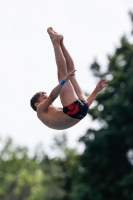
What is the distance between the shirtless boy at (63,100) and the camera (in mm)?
8648

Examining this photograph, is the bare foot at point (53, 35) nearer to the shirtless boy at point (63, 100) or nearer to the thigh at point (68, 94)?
the shirtless boy at point (63, 100)

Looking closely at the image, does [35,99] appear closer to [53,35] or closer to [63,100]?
[63,100]

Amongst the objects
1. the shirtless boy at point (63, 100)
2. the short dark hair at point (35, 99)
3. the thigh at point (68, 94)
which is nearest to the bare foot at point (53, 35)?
the shirtless boy at point (63, 100)

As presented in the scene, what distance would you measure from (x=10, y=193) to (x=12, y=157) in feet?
36.1

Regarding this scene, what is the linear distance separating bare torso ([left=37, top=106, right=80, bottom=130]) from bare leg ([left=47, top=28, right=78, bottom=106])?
22cm

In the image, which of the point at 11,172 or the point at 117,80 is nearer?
the point at 117,80

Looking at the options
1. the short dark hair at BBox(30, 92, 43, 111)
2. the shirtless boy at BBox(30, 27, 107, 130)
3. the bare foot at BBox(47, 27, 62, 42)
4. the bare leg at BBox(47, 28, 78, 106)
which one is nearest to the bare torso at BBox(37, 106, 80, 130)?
the shirtless boy at BBox(30, 27, 107, 130)

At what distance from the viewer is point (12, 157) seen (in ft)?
230

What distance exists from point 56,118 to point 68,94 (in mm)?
491

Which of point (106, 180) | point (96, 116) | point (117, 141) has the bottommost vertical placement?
point (106, 180)

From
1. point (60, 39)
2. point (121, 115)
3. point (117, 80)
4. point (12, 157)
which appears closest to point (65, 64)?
point (60, 39)

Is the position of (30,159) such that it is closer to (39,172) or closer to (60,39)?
(39,172)

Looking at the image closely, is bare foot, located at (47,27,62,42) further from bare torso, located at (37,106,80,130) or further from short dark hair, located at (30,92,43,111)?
bare torso, located at (37,106,80,130)

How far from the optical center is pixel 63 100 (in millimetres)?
8992
